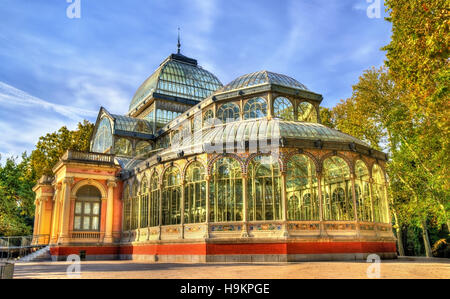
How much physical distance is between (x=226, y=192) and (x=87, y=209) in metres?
13.7

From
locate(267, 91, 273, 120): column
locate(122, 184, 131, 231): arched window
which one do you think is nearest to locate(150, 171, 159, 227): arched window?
locate(122, 184, 131, 231): arched window

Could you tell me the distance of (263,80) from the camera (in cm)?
2559

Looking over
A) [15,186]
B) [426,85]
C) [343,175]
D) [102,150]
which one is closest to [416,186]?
[343,175]

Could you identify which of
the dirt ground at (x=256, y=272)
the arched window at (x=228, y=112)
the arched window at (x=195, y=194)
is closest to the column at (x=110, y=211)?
the arched window at (x=195, y=194)

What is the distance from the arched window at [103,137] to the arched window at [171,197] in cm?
1408

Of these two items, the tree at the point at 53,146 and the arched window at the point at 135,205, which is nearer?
the arched window at the point at 135,205

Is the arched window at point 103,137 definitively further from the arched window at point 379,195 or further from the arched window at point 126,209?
the arched window at point 379,195

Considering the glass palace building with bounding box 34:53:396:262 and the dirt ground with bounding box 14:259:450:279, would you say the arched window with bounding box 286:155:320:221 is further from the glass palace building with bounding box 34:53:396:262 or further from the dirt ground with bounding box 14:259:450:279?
the dirt ground with bounding box 14:259:450:279

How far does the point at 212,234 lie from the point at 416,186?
19.7 m

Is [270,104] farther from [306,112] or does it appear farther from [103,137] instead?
[103,137]

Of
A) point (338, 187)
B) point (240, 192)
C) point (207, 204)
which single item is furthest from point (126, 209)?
point (338, 187)

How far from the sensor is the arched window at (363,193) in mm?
21406

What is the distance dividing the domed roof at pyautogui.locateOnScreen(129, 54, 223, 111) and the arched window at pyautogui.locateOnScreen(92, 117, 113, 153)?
16.1ft

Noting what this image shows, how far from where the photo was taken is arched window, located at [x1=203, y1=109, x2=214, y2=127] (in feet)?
86.3
